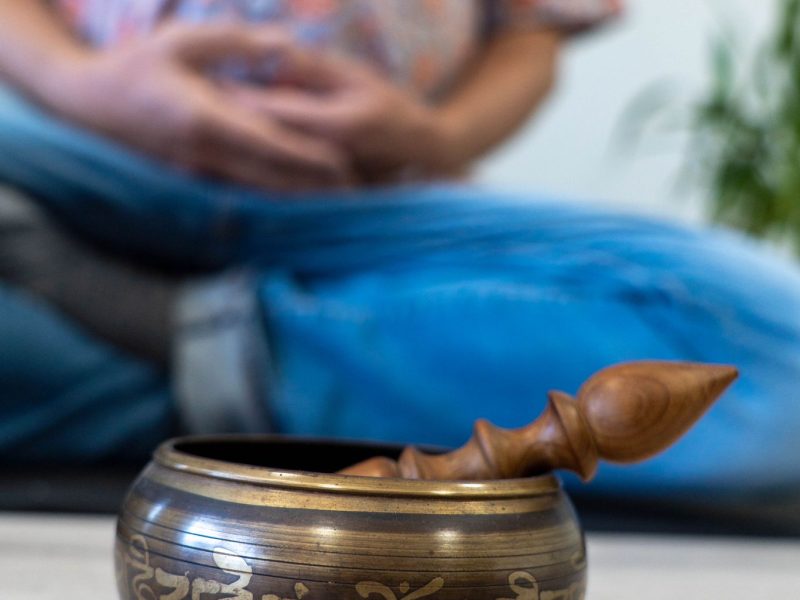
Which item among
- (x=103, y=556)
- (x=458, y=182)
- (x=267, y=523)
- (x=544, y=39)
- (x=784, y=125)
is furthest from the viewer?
(x=784, y=125)

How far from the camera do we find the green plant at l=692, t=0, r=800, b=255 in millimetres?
2426

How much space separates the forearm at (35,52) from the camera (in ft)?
3.77

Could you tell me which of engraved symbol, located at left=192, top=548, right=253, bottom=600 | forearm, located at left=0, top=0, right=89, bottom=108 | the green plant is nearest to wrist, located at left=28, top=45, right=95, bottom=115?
forearm, located at left=0, top=0, right=89, bottom=108

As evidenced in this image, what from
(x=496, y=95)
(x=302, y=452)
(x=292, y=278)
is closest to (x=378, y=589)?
(x=302, y=452)

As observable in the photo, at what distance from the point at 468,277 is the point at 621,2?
2.28 ft

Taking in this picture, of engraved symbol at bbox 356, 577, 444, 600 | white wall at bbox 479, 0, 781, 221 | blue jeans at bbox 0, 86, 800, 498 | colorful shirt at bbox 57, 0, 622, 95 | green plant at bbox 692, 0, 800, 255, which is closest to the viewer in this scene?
engraved symbol at bbox 356, 577, 444, 600

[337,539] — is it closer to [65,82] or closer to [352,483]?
[352,483]

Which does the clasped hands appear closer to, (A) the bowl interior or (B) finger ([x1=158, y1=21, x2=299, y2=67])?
(B) finger ([x1=158, y1=21, x2=299, y2=67])

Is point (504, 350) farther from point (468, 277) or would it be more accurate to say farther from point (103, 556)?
point (103, 556)

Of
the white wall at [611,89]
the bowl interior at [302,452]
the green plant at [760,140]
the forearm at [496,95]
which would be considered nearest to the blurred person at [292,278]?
the forearm at [496,95]

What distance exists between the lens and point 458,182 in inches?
53.8

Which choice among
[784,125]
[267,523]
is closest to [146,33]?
[267,523]

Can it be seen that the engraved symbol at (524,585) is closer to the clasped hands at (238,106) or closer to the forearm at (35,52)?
the clasped hands at (238,106)

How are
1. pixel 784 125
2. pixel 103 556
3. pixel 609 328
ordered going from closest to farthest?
pixel 103 556, pixel 609 328, pixel 784 125
